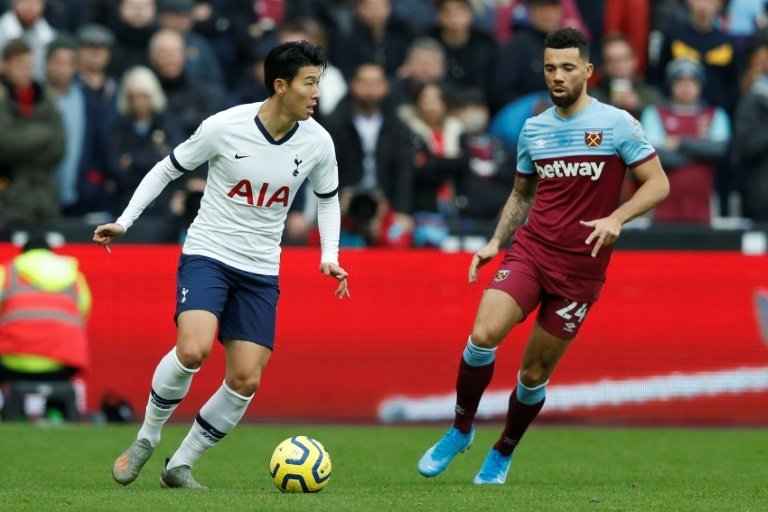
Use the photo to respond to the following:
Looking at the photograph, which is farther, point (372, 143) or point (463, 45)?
point (463, 45)

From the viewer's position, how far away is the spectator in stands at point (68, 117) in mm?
16656

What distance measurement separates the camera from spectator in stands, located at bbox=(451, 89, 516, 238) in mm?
16500

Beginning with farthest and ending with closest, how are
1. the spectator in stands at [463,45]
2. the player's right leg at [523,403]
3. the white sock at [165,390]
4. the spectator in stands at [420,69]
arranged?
the spectator in stands at [463,45] < the spectator in stands at [420,69] < the player's right leg at [523,403] < the white sock at [165,390]

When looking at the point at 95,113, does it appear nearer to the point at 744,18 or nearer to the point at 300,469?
the point at 744,18

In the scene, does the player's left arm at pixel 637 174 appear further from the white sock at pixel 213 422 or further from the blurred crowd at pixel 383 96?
the blurred crowd at pixel 383 96

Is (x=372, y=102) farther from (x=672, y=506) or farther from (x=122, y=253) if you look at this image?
(x=672, y=506)

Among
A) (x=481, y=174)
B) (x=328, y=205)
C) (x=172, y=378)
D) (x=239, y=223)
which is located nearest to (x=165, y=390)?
(x=172, y=378)

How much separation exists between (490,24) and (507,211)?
9.69 metres

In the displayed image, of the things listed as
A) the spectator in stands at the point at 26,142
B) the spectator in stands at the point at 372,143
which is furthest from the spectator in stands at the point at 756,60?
the spectator in stands at the point at 26,142

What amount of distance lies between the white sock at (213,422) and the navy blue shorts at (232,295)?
354 mm

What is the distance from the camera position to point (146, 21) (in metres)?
17.7

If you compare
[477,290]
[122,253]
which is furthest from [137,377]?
[477,290]

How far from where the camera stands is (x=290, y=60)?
9.05m

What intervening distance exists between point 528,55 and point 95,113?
16.4 feet
